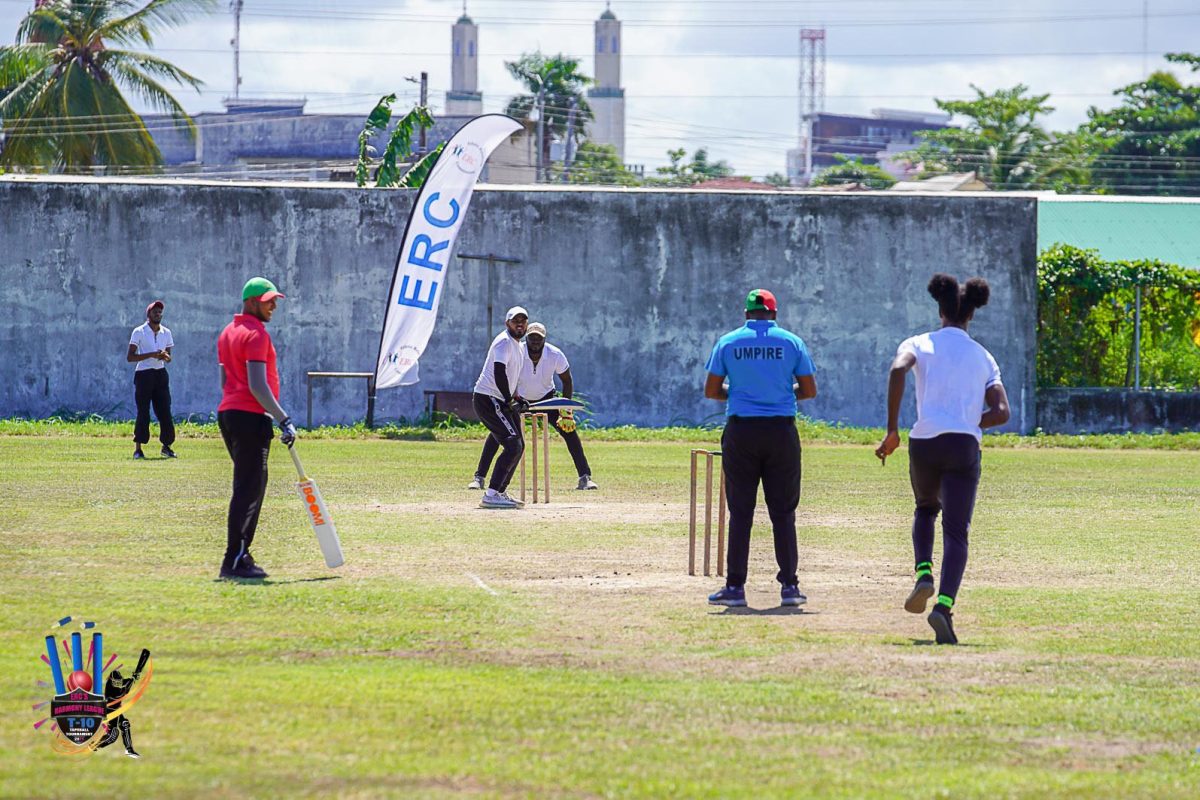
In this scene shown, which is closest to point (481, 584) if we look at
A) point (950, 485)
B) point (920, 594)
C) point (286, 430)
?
point (286, 430)

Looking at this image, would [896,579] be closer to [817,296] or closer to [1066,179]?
[817,296]

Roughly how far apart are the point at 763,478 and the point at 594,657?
2566 millimetres

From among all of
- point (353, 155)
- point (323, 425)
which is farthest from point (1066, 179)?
point (323, 425)

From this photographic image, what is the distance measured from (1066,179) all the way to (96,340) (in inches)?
2248

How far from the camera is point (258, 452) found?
11070mm

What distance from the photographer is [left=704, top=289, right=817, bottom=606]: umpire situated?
34.2 ft

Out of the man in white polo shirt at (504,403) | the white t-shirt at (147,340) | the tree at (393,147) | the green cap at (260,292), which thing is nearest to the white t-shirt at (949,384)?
the green cap at (260,292)

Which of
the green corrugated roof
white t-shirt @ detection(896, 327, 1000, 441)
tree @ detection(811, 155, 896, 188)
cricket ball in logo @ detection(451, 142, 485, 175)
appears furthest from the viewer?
tree @ detection(811, 155, 896, 188)

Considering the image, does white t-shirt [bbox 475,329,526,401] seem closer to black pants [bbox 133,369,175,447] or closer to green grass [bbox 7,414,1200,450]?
black pants [bbox 133,369,175,447]

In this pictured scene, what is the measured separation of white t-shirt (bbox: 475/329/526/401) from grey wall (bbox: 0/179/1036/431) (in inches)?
524

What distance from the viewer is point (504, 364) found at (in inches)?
640

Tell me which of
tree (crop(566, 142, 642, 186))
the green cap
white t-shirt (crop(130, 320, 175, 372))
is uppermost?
tree (crop(566, 142, 642, 186))

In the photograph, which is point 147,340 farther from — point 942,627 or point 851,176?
point 851,176

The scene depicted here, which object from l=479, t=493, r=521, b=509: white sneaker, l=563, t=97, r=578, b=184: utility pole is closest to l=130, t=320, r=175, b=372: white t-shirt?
l=479, t=493, r=521, b=509: white sneaker
